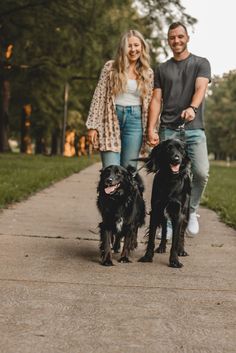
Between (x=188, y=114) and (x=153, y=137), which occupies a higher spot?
(x=188, y=114)

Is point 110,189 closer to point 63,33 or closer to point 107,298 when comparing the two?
point 107,298

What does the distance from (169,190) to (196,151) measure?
144cm

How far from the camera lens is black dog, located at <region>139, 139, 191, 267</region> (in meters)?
5.59

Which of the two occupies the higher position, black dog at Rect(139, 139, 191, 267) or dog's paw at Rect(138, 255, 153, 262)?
black dog at Rect(139, 139, 191, 267)

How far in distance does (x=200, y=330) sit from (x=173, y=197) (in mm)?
2281

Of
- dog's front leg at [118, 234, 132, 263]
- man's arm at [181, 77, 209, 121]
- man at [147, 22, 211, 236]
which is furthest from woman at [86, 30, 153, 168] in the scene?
dog's front leg at [118, 234, 132, 263]

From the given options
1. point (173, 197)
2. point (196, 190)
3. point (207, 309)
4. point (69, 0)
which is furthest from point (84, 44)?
point (207, 309)

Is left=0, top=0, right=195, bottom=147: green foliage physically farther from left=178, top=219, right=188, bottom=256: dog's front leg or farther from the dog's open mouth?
the dog's open mouth

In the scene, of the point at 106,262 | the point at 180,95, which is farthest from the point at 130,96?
the point at 106,262

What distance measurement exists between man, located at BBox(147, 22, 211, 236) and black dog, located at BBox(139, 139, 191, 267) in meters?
0.78

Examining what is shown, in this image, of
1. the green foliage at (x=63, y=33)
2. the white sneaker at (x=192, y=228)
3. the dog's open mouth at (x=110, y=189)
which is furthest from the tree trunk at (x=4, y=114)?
the dog's open mouth at (x=110, y=189)

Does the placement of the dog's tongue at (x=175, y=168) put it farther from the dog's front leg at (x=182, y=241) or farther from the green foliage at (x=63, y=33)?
the green foliage at (x=63, y=33)

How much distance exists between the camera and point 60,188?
13.7 metres

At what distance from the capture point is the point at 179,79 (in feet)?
21.9
